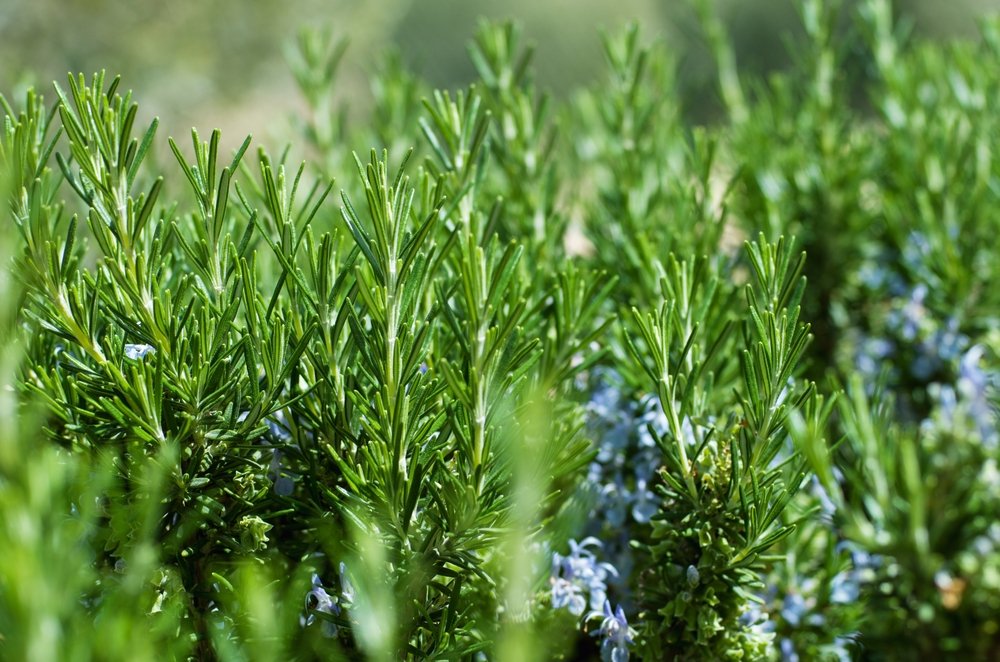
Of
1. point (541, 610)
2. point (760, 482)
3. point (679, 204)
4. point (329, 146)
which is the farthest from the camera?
point (329, 146)

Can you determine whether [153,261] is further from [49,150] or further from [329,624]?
[329,624]

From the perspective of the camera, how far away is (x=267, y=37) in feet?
25.4

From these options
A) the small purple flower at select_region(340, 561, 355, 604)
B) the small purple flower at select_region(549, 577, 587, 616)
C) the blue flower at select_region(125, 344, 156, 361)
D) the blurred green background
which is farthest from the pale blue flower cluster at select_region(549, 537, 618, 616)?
the blurred green background

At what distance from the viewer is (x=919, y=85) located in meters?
2.16

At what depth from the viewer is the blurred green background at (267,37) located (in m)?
6.44

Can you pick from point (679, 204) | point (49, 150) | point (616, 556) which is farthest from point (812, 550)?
point (49, 150)

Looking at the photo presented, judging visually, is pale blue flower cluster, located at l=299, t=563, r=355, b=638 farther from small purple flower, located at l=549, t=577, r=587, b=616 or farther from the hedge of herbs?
small purple flower, located at l=549, t=577, r=587, b=616

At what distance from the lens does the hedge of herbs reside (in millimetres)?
901

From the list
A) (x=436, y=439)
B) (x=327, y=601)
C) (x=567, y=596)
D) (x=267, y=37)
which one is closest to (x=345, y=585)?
(x=327, y=601)

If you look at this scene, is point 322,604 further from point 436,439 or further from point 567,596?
point 567,596

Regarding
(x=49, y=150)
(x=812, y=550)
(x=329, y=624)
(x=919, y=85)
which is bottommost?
(x=329, y=624)

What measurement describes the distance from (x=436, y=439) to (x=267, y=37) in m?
7.47

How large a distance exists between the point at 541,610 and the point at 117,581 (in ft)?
1.70

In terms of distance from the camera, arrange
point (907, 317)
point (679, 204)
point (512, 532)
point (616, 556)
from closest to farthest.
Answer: point (512, 532) < point (616, 556) < point (679, 204) < point (907, 317)
